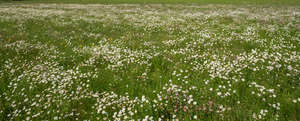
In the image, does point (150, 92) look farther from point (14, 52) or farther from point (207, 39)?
point (14, 52)

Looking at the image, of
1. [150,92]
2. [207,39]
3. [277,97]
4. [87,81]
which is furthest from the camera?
[207,39]

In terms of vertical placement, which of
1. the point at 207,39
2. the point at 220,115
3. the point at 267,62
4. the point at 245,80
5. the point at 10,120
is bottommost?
the point at 10,120

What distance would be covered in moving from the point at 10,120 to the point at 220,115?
490cm

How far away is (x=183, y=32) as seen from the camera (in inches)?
409

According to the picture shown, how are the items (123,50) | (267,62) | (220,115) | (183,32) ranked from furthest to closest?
(183,32) → (123,50) → (267,62) → (220,115)

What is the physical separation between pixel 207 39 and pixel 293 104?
18.5ft

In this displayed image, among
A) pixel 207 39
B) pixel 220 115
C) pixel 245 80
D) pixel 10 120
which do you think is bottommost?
pixel 10 120

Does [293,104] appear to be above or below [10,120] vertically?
above

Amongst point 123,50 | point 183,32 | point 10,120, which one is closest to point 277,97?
point 123,50

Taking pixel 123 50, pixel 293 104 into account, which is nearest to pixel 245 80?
pixel 293 104

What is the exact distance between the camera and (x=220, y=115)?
314cm

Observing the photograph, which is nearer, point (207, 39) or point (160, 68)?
point (160, 68)

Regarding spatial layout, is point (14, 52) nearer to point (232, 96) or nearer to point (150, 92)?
point (150, 92)

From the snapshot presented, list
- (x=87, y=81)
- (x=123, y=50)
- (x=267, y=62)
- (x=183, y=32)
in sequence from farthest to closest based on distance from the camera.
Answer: (x=183, y=32) → (x=123, y=50) → (x=267, y=62) → (x=87, y=81)
